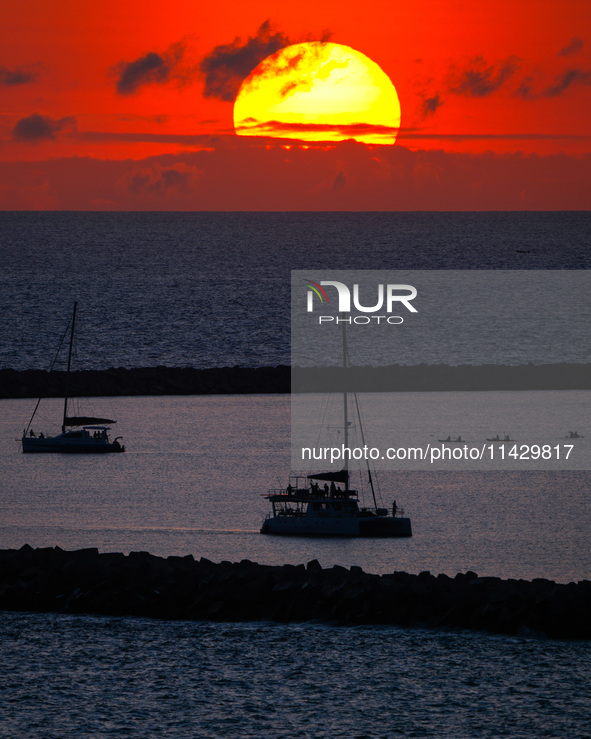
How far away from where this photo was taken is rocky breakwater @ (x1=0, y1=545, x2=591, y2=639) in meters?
23.5

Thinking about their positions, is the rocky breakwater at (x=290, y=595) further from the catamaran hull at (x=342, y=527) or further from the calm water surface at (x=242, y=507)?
the catamaran hull at (x=342, y=527)

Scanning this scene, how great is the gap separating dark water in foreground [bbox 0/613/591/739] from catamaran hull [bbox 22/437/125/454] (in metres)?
33.3

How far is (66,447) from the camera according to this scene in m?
58.5

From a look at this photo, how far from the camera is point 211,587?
25.1 m

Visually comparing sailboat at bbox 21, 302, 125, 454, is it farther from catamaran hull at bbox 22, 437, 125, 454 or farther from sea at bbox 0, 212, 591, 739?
sea at bbox 0, 212, 591, 739

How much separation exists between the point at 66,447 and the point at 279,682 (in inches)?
1567

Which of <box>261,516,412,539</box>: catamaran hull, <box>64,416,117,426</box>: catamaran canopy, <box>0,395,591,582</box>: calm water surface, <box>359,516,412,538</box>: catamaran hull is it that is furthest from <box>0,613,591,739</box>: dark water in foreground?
<box>64,416,117,426</box>: catamaran canopy

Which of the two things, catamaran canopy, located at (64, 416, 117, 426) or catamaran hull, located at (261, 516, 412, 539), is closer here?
catamaran hull, located at (261, 516, 412, 539)

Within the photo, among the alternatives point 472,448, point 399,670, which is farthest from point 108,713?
point 472,448

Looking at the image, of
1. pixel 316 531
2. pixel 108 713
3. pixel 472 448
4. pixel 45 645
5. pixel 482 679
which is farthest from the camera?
pixel 472 448

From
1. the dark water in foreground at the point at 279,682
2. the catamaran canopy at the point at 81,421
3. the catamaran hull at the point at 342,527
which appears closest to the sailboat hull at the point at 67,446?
the catamaran canopy at the point at 81,421

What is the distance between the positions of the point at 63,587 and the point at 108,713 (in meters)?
7.07

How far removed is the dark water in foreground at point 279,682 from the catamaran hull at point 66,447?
3332cm

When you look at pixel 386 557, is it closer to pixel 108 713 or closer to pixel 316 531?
pixel 316 531
